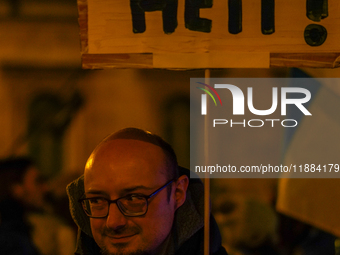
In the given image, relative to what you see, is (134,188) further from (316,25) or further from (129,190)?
(316,25)

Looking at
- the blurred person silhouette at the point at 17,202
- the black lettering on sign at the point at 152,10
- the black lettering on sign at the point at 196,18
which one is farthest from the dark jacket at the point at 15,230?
the black lettering on sign at the point at 196,18

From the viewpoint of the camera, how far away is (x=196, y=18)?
1.70 metres

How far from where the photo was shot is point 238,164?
1.95 m

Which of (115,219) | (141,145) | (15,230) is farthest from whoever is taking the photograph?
(15,230)

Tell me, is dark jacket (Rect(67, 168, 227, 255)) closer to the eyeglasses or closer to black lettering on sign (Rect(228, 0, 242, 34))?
the eyeglasses

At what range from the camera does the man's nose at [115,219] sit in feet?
5.01

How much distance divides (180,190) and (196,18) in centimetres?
74

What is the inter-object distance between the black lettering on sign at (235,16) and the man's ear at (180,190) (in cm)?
66

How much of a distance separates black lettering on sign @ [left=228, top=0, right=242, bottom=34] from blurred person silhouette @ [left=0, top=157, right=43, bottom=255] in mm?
1168

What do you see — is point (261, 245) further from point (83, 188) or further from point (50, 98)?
point (50, 98)

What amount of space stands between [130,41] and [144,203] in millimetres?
685

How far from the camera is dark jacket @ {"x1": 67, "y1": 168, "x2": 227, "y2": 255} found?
1.70m

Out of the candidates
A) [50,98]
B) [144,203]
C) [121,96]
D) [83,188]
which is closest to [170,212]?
[144,203]

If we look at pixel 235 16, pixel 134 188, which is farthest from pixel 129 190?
pixel 235 16
